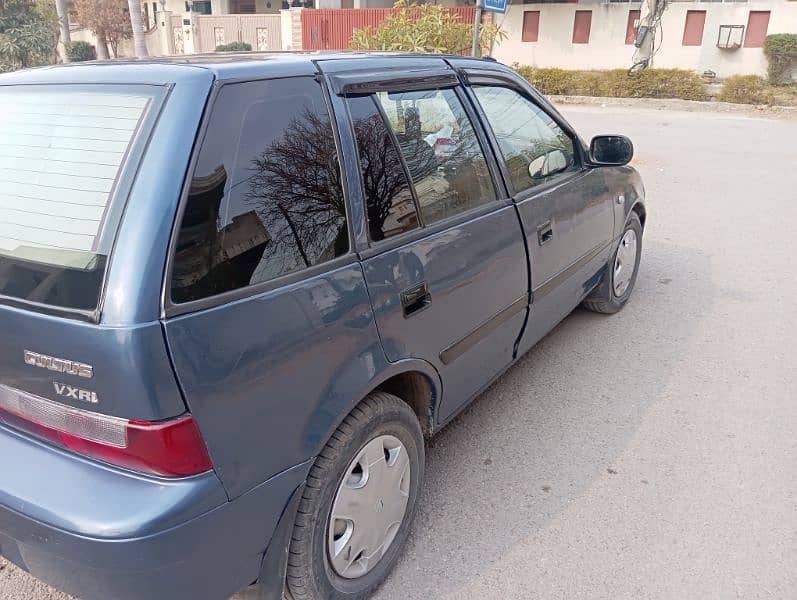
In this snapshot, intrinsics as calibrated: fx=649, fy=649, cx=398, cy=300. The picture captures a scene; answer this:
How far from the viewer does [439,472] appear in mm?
2992

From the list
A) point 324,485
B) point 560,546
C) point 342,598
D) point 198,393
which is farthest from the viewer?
point 560,546

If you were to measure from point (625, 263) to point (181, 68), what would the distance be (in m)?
3.59

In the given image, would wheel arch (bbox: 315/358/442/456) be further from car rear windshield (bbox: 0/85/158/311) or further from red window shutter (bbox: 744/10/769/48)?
red window shutter (bbox: 744/10/769/48)

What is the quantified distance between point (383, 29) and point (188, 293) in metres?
10.3

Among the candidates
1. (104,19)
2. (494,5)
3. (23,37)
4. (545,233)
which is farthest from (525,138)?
(104,19)

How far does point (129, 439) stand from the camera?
158cm

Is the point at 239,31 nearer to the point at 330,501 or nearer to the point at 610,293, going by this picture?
the point at 610,293

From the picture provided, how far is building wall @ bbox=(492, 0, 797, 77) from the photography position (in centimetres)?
2219

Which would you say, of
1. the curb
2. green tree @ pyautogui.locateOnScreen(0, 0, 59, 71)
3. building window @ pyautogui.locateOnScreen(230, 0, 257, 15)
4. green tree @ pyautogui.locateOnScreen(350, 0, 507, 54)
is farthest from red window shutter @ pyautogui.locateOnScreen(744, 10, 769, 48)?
building window @ pyautogui.locateOnScreen(230, 0, 257, 15)

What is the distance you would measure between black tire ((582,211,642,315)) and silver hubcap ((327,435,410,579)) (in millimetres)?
2520

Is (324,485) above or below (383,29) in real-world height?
below

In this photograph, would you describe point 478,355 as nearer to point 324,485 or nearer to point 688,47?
point 324,485

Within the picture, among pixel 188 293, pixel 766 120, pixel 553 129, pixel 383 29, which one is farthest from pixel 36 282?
pixel 766 120

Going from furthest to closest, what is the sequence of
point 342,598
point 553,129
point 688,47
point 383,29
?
point 688,47 < point 383,29 < point 553,129 < point 342,598
